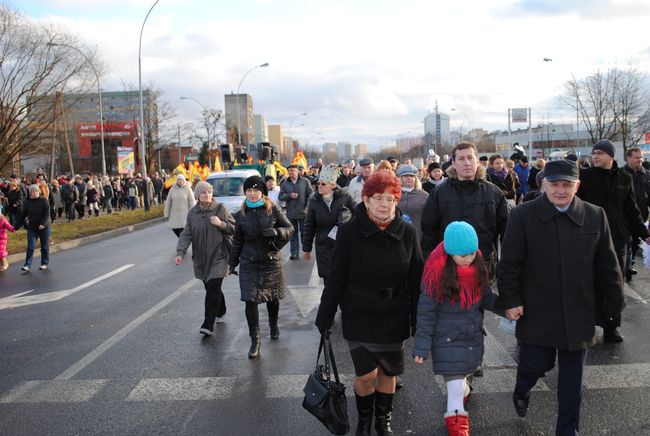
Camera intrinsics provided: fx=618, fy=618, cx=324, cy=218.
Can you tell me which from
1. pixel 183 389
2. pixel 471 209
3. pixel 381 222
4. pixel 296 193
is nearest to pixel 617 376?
pixel 471 209

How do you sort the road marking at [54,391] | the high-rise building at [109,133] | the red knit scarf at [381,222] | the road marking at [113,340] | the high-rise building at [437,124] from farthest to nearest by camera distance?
the high-rise building at [437,124] < the high-rise building at [109,133] < the road marking at [113,340] < the road marking at [54,391] < the red knit scarf at [381,222]

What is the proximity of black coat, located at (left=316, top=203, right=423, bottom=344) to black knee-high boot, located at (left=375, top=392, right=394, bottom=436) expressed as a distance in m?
0.45

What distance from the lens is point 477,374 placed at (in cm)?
527

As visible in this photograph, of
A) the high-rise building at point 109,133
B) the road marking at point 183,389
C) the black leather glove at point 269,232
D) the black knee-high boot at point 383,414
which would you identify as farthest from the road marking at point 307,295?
the high-rise building at point 109,133

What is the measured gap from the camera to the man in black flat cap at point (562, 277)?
3.84 metres

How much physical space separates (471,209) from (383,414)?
202 cm

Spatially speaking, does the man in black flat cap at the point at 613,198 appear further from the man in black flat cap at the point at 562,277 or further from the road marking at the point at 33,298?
the road marking at the point at 33,298

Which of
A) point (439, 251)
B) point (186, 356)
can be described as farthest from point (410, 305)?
point (186, 356)

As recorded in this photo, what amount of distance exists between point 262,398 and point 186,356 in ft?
5.08

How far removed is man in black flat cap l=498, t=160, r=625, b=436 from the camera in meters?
3.84

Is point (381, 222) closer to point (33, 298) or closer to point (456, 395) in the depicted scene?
point (456, 395)

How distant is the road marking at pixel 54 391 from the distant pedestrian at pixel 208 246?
1682mm

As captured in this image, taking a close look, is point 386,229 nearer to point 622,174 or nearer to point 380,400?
point 380,400

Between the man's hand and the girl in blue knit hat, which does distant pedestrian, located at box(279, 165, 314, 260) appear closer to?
the girl in blue knit hat
